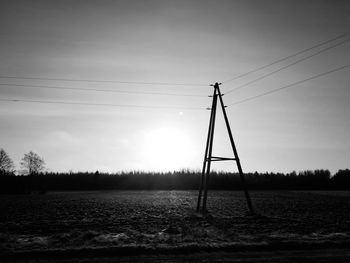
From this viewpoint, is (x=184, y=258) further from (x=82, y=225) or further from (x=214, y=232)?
(x=82, y=225)

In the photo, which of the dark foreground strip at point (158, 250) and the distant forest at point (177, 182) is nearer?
the dark foreground strip at point (158, 250)

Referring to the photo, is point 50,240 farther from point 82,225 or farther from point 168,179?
point 168,179

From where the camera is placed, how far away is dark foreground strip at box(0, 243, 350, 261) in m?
8.42

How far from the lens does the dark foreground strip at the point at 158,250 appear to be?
8420 millimetres

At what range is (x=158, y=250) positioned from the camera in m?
9.01

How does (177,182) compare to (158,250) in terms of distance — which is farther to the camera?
(177,182)

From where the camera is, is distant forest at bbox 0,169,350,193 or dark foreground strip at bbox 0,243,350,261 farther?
distant forest at bbox 0,169,350,193

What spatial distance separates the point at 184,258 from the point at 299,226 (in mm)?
7732

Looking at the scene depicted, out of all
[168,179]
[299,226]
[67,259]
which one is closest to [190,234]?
[67,259]

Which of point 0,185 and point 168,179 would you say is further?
point 168,179

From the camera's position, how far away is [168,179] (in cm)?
7094

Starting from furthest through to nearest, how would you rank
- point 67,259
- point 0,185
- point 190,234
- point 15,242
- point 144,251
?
point 0,185
point 190,234
point 15,242
point 144,251
point 67,259

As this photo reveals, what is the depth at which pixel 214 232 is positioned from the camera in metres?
11.9

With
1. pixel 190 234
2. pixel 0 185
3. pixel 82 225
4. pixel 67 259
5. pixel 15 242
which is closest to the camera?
pixel 67 259
